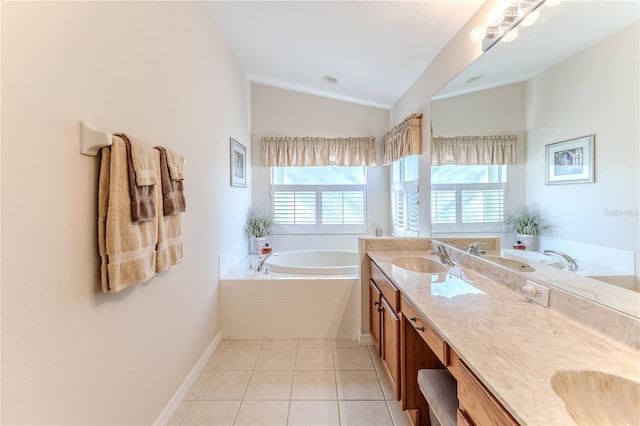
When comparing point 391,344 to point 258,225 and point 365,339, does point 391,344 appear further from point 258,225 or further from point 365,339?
point 258,225

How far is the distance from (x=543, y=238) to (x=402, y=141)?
1.90 meters

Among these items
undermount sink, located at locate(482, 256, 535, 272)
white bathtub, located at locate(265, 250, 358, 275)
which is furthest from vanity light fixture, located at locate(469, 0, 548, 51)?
white bathtub, located at locate(265, 250, 358, 275)

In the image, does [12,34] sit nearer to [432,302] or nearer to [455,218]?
[432,302]

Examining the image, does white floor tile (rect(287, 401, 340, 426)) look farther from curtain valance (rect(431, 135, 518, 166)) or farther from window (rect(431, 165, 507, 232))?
curtain valance (rect(431, 135, 518, 166))

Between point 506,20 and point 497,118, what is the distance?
0.52m

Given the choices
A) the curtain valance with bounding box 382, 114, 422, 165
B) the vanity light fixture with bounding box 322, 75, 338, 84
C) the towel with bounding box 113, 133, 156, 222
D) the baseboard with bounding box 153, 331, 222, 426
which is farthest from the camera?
the vanity light fixture with bounding box 322, 75, 338, 84

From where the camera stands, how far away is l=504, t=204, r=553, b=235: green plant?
4.89 feet

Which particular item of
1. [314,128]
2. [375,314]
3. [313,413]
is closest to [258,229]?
[314,128]

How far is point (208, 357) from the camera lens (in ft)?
7.93

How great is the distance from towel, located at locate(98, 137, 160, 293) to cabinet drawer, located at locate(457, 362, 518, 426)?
135 cm

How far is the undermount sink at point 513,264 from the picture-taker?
4.93 feet

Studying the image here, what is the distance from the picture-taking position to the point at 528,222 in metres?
1.59

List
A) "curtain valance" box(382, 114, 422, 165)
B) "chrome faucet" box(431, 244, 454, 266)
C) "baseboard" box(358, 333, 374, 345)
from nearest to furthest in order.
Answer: "chrome faucet" box(431, 244, 454, 266) → "baseboard" box(358, 333, 374, 345) → "curtain valance" box(382, 114, 422, 165)

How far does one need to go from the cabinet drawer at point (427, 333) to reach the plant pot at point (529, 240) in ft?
2.32
